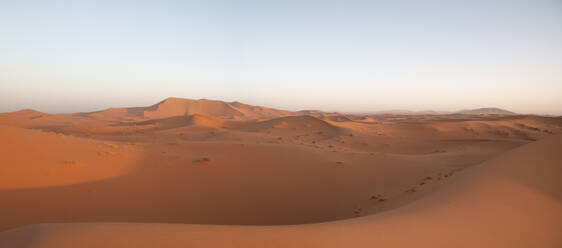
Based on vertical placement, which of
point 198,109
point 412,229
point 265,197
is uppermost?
point 198,109

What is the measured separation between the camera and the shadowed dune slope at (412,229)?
194cm

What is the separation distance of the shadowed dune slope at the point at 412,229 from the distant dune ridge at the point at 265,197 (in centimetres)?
1

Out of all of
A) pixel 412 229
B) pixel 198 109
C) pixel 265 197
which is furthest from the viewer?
pixel 198 109

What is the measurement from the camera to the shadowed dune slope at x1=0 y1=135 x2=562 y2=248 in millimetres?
1937

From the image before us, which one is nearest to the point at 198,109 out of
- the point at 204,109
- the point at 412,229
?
the point at 204,109

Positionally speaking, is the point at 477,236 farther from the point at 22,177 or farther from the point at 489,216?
the point at 22,177

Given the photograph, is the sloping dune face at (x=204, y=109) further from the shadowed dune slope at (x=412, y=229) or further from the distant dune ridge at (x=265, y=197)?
the shadowed dune slope at (x=412, y=229)

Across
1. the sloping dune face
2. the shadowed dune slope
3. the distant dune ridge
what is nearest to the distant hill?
the sloping dune face

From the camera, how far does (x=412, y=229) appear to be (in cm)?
243

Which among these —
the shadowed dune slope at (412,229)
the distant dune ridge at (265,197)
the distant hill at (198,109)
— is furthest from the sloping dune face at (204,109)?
the shadowed dune slope at (412,229)

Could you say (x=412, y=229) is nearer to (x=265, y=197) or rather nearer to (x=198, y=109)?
(x=265, y=197)

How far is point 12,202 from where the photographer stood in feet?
12.1

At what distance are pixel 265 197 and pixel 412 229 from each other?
10.4 feet

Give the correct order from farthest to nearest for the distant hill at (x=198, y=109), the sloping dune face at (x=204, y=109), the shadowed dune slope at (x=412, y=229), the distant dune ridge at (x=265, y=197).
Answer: the sloping dune face at (x=204, y=109) → the distant hill at (x=198, y=109) → the distant dune ridge at (x=265, y=197) → the shadowed dune slope at (x=412, y=229)
